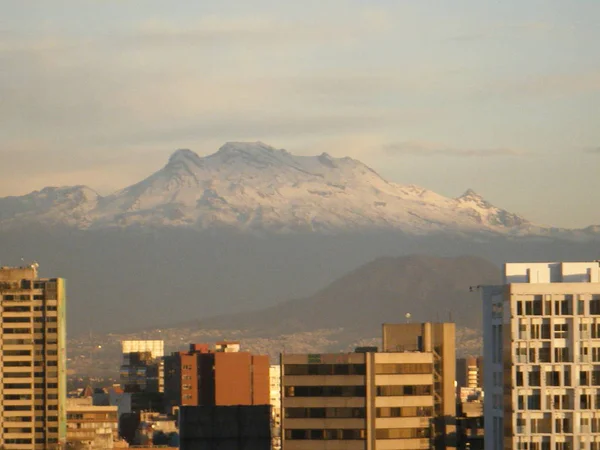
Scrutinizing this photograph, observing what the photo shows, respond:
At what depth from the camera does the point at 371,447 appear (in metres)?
148

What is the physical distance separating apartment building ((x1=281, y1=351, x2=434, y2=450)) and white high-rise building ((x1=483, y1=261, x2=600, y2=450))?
41.1 feet

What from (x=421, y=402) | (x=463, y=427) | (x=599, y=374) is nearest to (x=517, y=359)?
(x=599, y=374)

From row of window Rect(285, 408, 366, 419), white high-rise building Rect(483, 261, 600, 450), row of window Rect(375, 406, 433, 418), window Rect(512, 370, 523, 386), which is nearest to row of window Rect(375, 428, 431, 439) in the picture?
row of window Rect(375, 406, 433, 418)

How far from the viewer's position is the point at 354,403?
150 m

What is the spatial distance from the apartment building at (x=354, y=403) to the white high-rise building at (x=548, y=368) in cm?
1251

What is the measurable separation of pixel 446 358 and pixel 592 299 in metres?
39.8

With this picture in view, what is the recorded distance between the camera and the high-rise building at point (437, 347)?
17112cm

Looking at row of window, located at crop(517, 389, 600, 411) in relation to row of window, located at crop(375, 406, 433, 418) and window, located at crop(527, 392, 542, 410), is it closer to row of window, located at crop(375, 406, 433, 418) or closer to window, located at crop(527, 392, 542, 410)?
window, located at crop(527, 392, 542, 410)

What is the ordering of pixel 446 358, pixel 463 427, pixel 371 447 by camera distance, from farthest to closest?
pixel 446 358 < pixel 463 427 < pixel 371 447

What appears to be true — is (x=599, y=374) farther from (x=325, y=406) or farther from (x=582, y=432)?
(x=325, y=406)

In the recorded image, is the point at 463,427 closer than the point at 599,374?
No

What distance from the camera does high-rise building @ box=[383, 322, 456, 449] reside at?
561 feet

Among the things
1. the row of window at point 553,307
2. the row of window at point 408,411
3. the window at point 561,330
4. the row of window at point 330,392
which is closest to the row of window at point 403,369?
the row of window at point 330,392

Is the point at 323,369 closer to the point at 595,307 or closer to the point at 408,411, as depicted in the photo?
the point at 408,411
